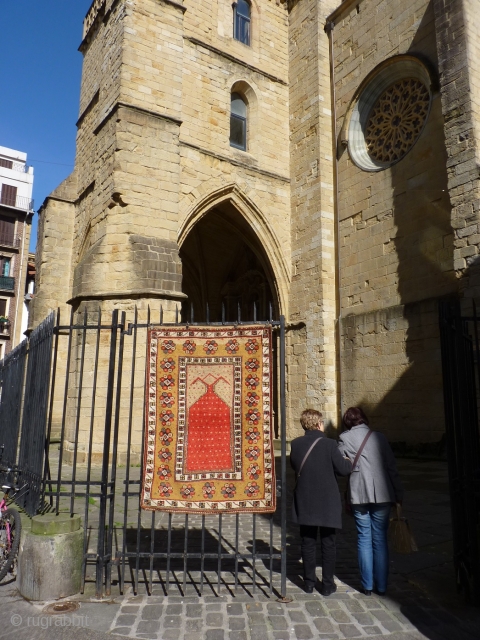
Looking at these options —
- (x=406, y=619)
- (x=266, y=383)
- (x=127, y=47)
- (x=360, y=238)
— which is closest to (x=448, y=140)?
(x=360, y=238)

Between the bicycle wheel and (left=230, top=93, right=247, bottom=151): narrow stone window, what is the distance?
10756mm

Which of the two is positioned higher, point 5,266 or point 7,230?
point 7,230

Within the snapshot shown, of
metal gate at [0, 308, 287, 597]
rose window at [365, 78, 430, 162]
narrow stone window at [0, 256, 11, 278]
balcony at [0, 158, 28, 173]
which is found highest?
balcony at [0, 158, 28, 173]

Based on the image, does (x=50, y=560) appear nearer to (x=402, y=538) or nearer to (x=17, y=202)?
(x=402, y=538)

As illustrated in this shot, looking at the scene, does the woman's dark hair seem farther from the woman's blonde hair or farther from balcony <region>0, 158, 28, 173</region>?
balcony <region>0, 158, 28, 173</region>

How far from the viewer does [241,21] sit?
13602 millimetres

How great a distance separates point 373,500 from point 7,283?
2985cm

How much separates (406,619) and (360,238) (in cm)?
937

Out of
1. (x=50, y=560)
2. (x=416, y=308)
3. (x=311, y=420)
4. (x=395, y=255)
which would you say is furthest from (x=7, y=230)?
(x=311, y=420)

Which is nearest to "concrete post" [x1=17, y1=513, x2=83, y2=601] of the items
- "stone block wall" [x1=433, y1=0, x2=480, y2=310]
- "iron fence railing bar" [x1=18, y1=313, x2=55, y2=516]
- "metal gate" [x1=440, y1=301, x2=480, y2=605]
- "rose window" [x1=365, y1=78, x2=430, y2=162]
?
"iron fence railing bar" [x1=18, y1=313, x2=55, y2=516]

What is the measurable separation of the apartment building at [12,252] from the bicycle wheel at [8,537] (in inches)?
1052

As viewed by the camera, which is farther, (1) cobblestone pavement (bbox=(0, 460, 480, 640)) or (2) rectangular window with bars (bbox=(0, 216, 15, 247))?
(2) rectangular window with bars (bbox=(0, 216, 15, 247))

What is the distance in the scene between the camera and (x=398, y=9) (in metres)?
11.1

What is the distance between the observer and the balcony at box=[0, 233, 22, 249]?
30.3 metres
